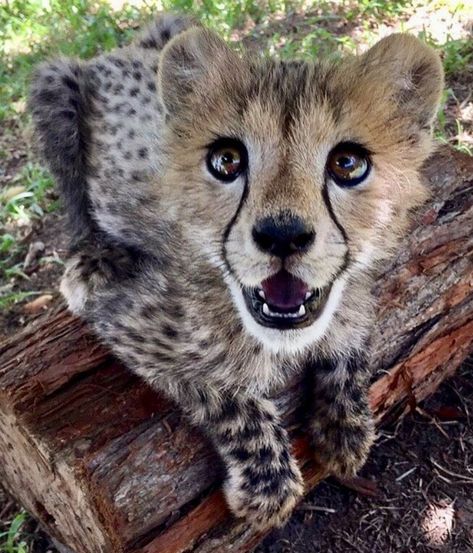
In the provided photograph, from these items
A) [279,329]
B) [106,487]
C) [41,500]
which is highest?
[279,329]

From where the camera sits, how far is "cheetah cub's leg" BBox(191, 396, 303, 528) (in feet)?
7.42

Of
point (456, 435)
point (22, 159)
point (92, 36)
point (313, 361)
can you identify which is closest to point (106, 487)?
point (313, 361)

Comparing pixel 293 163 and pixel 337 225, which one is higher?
pixel 293 163

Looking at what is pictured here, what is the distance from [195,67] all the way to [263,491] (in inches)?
50.6

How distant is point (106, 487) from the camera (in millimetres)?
2150

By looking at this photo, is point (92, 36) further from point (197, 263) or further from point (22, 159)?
point (197, 263)

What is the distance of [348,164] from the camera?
2.02 metres

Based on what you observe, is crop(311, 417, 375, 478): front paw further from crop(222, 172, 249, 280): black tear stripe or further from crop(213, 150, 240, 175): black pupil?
crop(213, 150, 240, 175): black pupil

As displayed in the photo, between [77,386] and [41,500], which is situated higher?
[77,386]

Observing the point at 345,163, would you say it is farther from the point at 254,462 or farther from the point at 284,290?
the point at 254,462

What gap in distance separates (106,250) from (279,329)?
4.01ft

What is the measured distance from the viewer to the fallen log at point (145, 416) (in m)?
2.19

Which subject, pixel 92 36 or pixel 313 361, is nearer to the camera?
pixel 313 361

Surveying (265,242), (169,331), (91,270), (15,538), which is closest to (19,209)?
(91,270)
